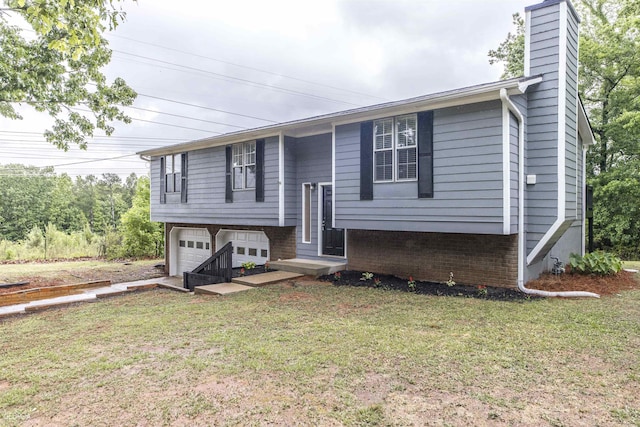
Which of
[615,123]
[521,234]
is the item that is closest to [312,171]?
[521,234]

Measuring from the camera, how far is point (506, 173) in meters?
6.80

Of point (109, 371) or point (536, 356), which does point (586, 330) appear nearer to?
point (536, 356)

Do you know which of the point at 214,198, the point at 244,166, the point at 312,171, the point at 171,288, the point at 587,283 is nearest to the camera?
the point at 587,283

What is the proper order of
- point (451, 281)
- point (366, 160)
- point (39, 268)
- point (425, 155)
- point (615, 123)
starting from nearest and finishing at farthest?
1. point (425, 155)
2. point (451, 281)
3. point (366, 160)
4. point (615, 123)
5. point (39, 268)

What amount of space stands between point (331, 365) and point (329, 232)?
21.9ft

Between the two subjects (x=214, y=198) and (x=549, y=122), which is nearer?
(x=549, y=122)

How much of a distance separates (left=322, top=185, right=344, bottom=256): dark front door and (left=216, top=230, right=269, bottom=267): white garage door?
2.22m

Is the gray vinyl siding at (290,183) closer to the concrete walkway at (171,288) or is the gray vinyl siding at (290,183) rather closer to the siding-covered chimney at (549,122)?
the concrete walkway at (171,288)

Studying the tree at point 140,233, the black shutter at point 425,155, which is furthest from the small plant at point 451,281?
the tree at point 140,233

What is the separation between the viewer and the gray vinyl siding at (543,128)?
291 inches

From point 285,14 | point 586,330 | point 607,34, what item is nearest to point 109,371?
point 586,330

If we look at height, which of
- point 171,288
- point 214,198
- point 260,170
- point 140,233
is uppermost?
point 260,170

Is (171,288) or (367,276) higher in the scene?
(367,276)

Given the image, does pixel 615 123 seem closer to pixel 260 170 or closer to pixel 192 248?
pixel 260 170
